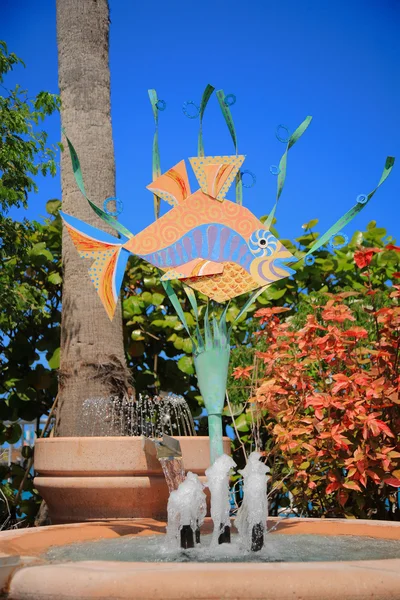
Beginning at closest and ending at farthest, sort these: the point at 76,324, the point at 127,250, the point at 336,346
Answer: the point at 127,250 → the point at 336,346 → the point at 76,324

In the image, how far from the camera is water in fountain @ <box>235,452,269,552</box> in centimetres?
232

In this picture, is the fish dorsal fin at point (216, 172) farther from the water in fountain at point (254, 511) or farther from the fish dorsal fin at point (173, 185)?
the water in fountain at point (254, 511)

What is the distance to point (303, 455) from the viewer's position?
388 centimetres

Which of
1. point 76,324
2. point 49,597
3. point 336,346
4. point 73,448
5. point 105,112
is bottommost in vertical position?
point 49,597

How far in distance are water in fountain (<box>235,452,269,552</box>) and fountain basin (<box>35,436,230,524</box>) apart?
75cm

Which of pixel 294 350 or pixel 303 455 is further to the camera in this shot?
pixel 294 350

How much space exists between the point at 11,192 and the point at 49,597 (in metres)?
3.31

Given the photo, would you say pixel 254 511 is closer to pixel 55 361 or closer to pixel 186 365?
pixel 186 365

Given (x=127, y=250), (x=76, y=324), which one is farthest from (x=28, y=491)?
(x=127, y=250)

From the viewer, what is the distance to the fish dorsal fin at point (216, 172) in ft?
11.1

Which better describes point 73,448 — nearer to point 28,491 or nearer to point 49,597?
point 49,597

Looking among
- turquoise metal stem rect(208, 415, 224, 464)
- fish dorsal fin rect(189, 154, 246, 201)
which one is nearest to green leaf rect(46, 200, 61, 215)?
fish dorsal fin rect(189, 154, 246, 201)

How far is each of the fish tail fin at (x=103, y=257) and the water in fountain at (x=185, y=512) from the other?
4.03ft

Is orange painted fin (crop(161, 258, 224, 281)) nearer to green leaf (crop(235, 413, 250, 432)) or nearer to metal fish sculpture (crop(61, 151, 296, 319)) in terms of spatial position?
metal fish sculpture (crop(61, 151, 296, 319))
